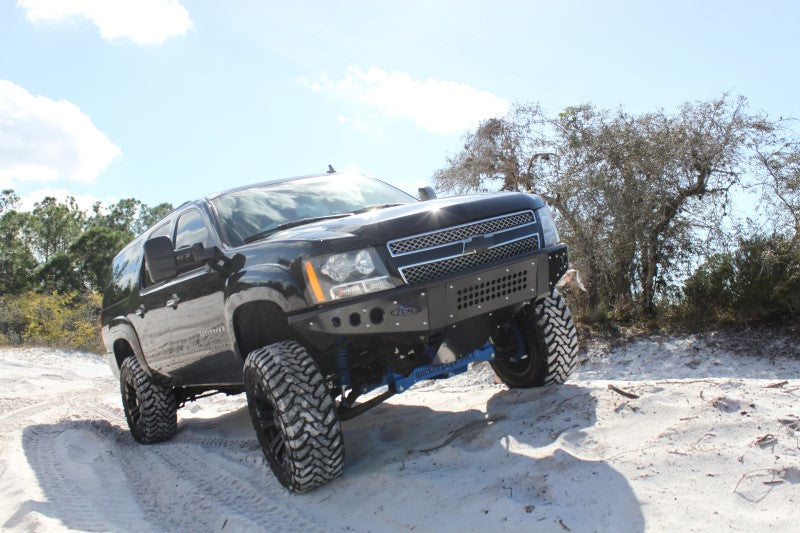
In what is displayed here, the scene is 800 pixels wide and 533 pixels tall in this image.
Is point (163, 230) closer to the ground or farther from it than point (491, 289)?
farther from it

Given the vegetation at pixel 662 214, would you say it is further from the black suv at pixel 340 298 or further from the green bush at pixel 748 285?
the black suv at pixel 340 298

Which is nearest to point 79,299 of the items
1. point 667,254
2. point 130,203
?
point 130,203

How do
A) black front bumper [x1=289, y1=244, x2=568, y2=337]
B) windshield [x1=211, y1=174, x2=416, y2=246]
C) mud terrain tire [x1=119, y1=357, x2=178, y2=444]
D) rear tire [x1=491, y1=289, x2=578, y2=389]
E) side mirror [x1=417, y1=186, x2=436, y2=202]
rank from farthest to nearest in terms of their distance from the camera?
mud terrain tire [x1=119, y1=357, x2=178, y2=444]
side mirror [x1=417, y1=186, x2=436, y2=202]
rear tire [x1=491, y1=289, x2=578, y2=389]
windshield [x1=211, y1=174, x2=416, y2=246]
black front bumper [x1=289, y1=244, x2=568, y2=337]

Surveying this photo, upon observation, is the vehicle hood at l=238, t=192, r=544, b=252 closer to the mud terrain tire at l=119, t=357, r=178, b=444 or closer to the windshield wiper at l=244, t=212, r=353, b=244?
the windshield wiper at l=244, t=212, r=353, b=244

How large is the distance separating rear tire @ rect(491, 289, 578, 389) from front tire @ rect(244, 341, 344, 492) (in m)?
1.72

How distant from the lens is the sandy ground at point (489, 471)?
292cm

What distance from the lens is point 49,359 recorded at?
17906 mm

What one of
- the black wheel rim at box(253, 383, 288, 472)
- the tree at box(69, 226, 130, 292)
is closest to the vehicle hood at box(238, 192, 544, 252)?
the black wheel rim at box(253, 383, 288, 472)

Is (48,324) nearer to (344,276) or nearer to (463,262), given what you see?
(344,276)

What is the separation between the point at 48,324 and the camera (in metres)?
21.9

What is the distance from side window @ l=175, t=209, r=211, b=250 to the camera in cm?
492

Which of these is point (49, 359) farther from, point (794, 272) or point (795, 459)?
point (795, 459)

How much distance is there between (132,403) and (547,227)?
15.3ft

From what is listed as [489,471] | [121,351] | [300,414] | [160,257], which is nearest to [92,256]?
[121,351]
